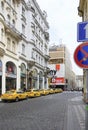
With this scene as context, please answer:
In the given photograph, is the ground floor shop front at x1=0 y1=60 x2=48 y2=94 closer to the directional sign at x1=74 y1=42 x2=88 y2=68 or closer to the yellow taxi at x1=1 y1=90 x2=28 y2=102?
the yellow taxi at x1=1 y1=90 x2=28 y2=102

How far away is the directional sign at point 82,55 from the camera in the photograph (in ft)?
24.8

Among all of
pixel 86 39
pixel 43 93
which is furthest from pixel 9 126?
pixel 43 93

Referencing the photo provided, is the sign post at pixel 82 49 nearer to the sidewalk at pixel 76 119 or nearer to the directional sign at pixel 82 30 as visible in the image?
the directional sign at pixel 82 30

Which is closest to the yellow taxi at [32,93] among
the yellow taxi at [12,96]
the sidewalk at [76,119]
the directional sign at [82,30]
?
the yellow taxi at [12,96]

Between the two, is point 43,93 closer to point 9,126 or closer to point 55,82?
point 9,126

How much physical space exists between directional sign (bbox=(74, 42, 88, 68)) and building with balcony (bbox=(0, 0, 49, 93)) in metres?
33.7

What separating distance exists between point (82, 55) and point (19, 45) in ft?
152

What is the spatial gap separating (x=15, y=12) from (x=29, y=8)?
11.2 meters

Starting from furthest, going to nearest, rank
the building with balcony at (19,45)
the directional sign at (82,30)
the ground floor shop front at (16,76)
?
the building with balcony at (19,45), the ground floor shop front at (16,76), the directional sign at (82,30)

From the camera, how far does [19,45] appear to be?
53.6 m

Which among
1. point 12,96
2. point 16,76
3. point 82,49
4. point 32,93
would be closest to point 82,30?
point 82,49

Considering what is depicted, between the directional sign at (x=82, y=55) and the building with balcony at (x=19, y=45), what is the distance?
33.7m

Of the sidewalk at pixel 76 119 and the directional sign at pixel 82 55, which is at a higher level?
the directional sign at pixel 82 55

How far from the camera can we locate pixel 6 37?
46062mm
